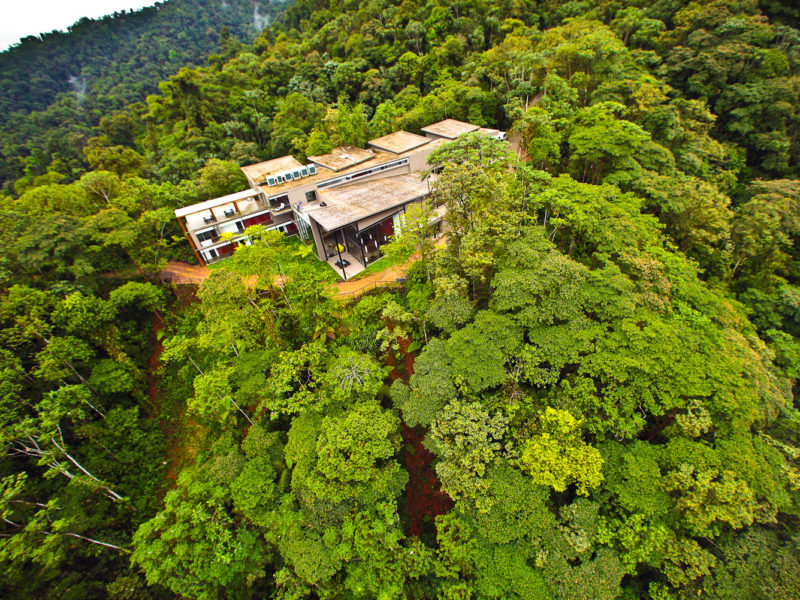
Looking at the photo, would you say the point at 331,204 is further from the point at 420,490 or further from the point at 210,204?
the point at 420,490

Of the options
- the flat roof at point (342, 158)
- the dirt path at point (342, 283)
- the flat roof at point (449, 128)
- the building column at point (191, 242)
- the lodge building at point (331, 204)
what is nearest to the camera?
the dirt path at point (342, 283)

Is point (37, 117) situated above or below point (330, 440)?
above

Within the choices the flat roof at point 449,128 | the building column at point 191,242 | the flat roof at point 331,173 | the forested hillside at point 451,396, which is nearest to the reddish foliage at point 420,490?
the forested hillside at point 451,396

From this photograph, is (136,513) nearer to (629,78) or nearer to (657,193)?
(657,193)

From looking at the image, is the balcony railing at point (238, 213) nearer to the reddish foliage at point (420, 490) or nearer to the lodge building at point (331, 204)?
the lodge building at point (331, 204)

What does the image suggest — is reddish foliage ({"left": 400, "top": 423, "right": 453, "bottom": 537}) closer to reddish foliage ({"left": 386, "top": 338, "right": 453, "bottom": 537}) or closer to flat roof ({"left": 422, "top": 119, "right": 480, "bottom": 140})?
reddish foliage ({"left": 386, "top": 338, "right": 453, "bottom": 537})

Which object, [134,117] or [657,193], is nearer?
[657,193]

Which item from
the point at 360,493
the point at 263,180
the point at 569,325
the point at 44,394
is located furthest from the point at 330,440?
the point at 263,180
